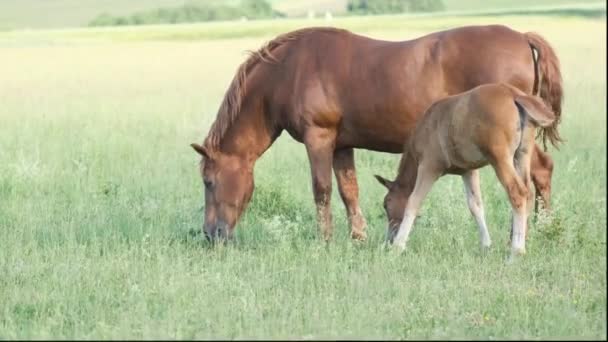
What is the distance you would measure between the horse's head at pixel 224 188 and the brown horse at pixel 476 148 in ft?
4.34

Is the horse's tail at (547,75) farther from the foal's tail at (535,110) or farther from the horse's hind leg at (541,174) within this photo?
the foal's tail at (535,110)

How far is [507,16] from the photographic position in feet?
148

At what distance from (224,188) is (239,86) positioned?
0.87 meters

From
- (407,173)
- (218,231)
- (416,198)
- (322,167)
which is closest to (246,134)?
(322,167)

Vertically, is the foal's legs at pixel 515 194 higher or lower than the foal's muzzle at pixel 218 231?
higher

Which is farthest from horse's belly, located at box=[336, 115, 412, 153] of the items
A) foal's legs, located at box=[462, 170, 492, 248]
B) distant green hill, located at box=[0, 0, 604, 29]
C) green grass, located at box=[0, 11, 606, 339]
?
distant green hill, located at box=[0, 0, 604, 29]

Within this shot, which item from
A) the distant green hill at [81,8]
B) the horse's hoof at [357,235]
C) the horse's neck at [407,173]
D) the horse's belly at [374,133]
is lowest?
the distant green hill at [81,8]

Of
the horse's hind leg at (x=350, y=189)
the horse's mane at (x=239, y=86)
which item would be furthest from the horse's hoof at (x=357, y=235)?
the horse's mane at (x=239, y=86)

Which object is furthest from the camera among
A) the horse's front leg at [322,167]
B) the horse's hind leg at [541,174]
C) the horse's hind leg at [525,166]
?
the horse's hind leg at [541,174]

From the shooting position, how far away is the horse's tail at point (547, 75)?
8.73 metres

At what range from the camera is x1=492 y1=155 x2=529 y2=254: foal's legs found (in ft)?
25.5

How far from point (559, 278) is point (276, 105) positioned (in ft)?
9.81

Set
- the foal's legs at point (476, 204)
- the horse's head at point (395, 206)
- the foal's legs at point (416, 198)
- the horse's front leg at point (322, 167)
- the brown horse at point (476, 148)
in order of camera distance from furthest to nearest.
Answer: the horse's front leg at point (322, 167) < the horse's head at point (395, 206) < the foal's legs at point (476, 204) < the foal's legs at point (416, 198) < the brown horse at point (476, 148)

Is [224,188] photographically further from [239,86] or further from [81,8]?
[81,8]
